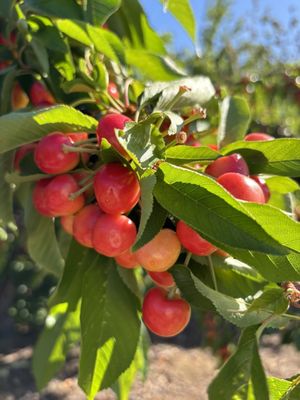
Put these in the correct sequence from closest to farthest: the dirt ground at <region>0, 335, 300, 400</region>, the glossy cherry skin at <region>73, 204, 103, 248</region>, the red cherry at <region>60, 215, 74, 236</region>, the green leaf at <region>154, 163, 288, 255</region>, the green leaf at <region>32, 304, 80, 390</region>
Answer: the green leaf at <region>154, 163, 288, 255</region> < the glossy cherry skin at <region>73, 204, 103, 248</region> < the red cherry at <region>60, 215, 74, 236</region> < the green leaf at <region>32, 304, 80, 390</region> < the dirt ground at <region>0, 335, 300, 400</region>

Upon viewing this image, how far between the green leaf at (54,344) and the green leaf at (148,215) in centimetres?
55

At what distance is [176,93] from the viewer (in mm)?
782

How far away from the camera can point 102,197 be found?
66 centimetres

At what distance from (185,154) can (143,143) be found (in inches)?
3.0

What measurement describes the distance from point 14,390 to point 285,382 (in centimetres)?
224

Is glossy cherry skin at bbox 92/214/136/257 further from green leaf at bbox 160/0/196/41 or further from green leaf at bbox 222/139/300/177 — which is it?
green leaf at bbox 160/0/196/41

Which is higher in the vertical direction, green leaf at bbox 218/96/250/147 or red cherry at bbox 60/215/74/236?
green leaf at bbox 218/96/250/147

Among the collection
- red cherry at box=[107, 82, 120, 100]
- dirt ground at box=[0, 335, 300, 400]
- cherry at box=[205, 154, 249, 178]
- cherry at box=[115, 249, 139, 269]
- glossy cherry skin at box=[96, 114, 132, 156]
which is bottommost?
dirt ground at box=[0, 335, 300, 400]

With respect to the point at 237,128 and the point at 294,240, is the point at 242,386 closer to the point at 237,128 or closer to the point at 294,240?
the point at 294,240

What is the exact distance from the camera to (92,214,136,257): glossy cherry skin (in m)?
0.69

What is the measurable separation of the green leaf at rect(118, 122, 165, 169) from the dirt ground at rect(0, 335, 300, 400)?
7.16ft

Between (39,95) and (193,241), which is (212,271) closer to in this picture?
(193,241)

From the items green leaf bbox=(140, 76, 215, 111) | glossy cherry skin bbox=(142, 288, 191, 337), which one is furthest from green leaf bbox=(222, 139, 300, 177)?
glossy cherry skin bbox=(142, 288, 191, 337)

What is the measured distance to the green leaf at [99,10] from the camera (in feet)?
2.88
